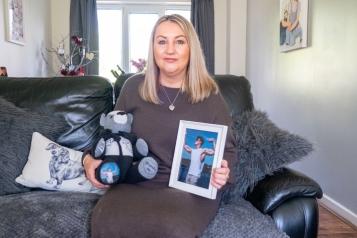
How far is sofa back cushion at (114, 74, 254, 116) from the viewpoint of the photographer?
1.74 m

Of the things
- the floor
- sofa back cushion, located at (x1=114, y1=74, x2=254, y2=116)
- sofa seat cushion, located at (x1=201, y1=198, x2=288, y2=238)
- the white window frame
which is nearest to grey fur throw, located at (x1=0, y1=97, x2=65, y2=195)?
sofa back cushion, located at (x1=114, y1=74, x2=254, y2=116)

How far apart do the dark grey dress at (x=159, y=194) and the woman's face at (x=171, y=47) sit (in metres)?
0.10

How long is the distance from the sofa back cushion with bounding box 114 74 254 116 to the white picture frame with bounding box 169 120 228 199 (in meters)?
0.61

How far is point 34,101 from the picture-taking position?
5.70 feet

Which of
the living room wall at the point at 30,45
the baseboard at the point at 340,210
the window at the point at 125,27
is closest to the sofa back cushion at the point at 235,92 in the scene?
the baseboard at the point at 340,210

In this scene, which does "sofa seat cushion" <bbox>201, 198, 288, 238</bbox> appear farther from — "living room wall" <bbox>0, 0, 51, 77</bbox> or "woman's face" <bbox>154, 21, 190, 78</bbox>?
"living room wall" <bbox>0, 0, 51, 77</bbox>

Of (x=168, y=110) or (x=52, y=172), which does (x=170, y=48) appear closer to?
(x=168, y=110)

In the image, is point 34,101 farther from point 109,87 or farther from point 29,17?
point 29,17

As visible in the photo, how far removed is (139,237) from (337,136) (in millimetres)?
1896

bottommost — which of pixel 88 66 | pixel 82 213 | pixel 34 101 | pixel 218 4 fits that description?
pixel 82 213

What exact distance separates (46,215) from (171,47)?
2.42ft

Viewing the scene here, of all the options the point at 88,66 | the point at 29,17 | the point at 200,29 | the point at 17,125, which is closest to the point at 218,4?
the point at 200,29

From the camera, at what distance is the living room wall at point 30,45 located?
3268 mm

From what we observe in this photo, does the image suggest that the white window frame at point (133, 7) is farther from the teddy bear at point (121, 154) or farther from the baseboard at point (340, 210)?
the teddy bear at point (121, 154)
